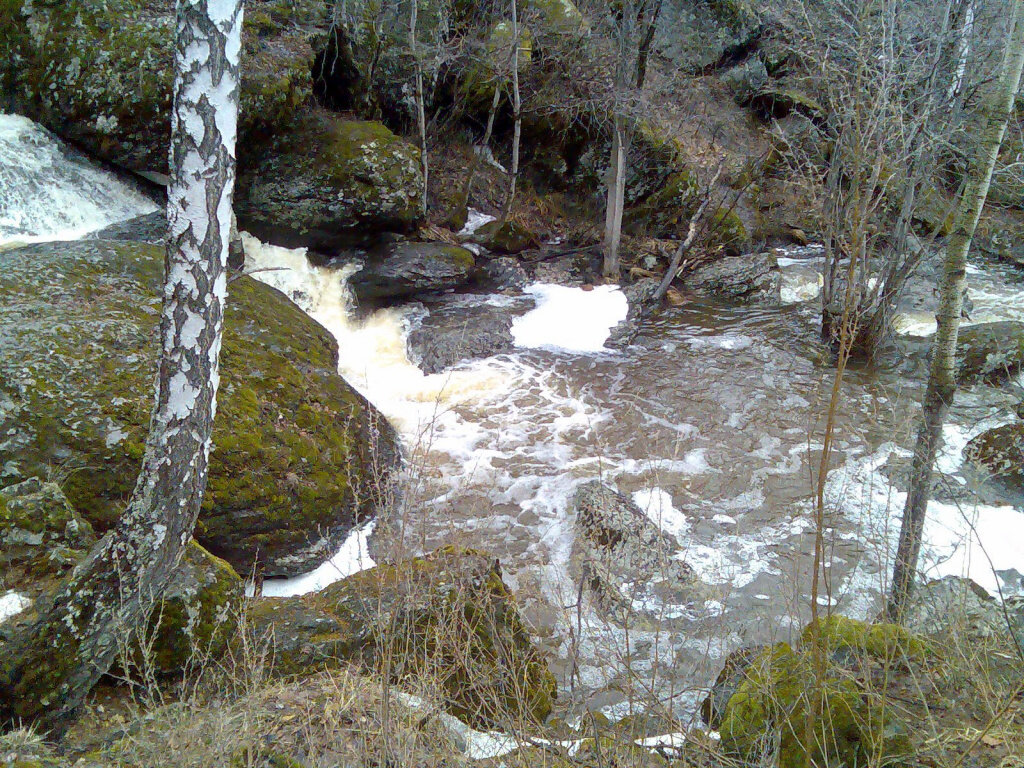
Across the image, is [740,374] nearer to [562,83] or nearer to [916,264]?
[916,264]

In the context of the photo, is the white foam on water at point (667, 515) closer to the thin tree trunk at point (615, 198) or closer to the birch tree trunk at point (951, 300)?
the birch tree trunk at point (951, 300)

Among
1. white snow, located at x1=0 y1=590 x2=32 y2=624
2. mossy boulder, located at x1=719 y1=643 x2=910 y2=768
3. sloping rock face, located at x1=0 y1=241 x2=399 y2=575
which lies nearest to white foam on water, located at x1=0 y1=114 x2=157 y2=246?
sloping rock face, located at x1=0 y1=241 x2=399 y2=575

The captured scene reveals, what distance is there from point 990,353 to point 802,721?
797cm

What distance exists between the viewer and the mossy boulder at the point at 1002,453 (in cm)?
697

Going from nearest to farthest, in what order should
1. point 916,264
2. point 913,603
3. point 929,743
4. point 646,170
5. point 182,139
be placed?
point 929,743 < point 182,139 < point 913,603 < point 916,264 < point 646,170

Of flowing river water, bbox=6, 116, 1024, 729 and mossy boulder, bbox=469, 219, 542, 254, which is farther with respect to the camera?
mossy boulder, bbox=469, 219, 542, 254

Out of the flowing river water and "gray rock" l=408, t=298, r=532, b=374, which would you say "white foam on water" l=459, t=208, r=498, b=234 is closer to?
the flowing river water

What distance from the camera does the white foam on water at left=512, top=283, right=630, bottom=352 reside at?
10930 mm

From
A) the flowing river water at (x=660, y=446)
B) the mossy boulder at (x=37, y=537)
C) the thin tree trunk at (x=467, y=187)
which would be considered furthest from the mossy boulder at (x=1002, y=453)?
the thin tree trunk at (x=467, y=187)

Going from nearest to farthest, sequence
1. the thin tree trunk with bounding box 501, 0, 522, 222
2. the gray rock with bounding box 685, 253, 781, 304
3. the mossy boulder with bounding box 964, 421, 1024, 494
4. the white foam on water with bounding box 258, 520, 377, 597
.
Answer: the white foam on water with bounding box 258, 520, 377, 597 < the mossy boulder with bounding box 964, 421, 1024, 494 < the thin tree trunk with bounding box 501, 0, 522, 222 < the gray rock with bounding box 685, 253, 781, 304

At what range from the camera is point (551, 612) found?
5.43 meters

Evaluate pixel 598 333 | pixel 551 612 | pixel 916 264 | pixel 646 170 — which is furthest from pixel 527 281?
pixel 551 612

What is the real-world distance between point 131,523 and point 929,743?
360cm

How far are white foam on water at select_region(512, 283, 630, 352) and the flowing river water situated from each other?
4 centimetres
